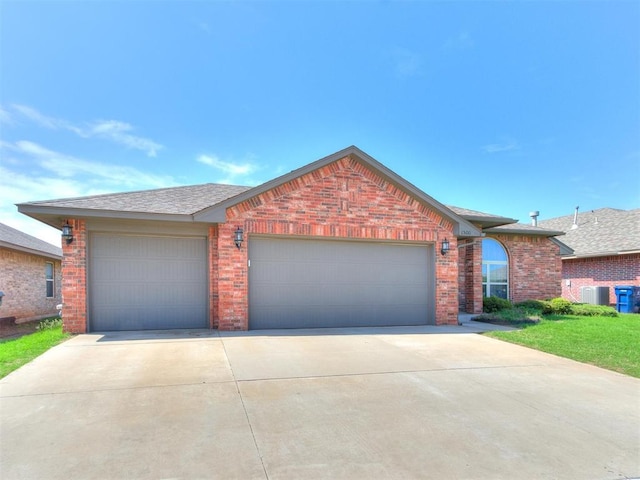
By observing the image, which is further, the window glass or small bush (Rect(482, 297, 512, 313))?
the window glass

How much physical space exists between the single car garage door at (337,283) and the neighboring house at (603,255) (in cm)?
971

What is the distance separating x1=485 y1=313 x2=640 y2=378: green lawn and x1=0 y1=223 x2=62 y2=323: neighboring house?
1637 centimetres

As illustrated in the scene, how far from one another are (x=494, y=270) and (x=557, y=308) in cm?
253

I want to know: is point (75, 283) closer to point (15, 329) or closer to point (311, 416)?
point (15, 329)

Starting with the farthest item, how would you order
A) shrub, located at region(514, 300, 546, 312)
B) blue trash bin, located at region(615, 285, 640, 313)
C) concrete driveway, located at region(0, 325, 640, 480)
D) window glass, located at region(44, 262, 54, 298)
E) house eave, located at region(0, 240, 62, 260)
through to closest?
window glass, located at region(44, 262, 54, 298) < blue trash bin, located at region(615, 285, 640, 313) < shrub, located at region(514, 300, 546, 312) < house eave, located at region(0, 240, 62, 260) < concrete driveway, located at region(0, 325, 640, 480)

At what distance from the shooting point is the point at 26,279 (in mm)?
14945

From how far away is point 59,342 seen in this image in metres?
7.66

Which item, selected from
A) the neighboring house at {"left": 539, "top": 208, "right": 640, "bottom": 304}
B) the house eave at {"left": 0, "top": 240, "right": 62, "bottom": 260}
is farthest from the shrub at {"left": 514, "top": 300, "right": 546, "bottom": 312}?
the house eave at {"left": 0, "top": 240, "right": 62, "bottom": 260}

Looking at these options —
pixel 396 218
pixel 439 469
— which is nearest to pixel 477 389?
pixel 439 469

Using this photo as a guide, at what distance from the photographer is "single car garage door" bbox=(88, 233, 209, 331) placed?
29.5 feet

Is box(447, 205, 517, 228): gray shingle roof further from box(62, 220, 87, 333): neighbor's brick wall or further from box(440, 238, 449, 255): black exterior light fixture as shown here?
box(62, 220, 87, 333): neighbor's brick wall

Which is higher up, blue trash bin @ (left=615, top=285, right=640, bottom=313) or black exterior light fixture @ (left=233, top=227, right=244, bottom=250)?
black exterior light fixture @ (left=233, top=227, right=244, bottom=250)

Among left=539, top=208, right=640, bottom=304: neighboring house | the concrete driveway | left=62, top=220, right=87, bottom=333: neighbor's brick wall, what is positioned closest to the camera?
the concrete driveway

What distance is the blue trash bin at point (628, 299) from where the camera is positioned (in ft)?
50.7
